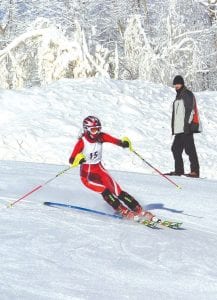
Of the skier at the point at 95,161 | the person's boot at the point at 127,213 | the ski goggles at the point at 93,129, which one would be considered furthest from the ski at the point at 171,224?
the ski goggles at the point at 93,129

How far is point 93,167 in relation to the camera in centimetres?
787

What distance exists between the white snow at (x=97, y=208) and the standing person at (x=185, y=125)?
0.51 meters

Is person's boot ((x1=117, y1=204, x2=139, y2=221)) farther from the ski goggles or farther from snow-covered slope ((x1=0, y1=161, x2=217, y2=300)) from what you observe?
the ski goggles

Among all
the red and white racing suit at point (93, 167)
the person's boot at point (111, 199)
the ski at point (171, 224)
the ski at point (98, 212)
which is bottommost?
the ski at point (171, 224)

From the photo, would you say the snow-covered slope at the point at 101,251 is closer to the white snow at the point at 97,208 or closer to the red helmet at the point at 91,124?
the white snow at the point at 97,208

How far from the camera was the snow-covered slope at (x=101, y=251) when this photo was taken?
464cm

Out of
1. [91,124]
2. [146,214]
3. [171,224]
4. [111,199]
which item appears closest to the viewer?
[171,224]

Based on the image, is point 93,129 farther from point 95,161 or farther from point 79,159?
point 79,159

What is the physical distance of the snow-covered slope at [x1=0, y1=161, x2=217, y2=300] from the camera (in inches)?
183

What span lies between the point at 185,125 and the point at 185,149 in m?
0.43

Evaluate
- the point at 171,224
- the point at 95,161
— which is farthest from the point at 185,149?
the point at 171,224

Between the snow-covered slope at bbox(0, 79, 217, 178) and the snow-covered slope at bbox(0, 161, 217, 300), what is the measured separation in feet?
17.2

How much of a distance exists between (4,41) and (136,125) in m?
13.0

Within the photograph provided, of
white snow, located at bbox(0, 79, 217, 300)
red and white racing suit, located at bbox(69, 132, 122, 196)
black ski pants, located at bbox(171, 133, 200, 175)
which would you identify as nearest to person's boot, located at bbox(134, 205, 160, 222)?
white snow, located at bbox(0, 79, 217, 300)
